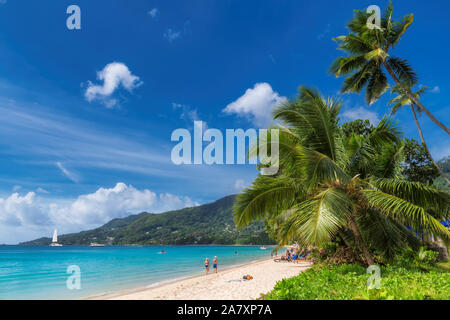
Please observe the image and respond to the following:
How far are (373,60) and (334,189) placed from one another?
1218 centimetres

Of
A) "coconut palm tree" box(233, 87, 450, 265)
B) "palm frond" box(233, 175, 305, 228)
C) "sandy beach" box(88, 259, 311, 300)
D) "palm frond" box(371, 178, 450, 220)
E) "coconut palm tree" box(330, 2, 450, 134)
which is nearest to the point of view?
"coconut palm tree" box(233, 87, 450, 265)

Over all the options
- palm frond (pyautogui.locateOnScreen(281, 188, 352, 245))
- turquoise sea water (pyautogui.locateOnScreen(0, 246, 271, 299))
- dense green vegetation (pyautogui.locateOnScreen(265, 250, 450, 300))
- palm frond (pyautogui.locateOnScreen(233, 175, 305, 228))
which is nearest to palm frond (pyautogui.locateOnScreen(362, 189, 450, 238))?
palm frond (pyautogui.locateOnScreen(281, 188, 352, 245))

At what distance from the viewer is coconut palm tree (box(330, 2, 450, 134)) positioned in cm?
1358

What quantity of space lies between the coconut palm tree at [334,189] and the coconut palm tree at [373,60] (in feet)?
24.5

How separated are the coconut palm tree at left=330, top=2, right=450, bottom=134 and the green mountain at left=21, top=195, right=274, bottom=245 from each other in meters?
119

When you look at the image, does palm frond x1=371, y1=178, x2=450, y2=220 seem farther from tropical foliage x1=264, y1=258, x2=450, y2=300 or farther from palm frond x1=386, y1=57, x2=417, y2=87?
palm frond x1=386, y1=57, x2=417, y2=87

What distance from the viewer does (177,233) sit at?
518ft

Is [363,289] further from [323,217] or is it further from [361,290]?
[323,217]

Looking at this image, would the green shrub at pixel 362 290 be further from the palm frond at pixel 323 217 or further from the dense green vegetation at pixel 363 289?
the palm frond at pixel 323 217

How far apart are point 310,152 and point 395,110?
2433 centimetres

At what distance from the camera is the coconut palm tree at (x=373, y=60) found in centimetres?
1358
